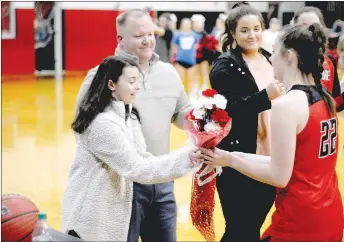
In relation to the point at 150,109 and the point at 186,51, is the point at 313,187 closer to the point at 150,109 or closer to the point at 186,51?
the point at 150,109

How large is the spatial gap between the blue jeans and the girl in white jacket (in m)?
0.32

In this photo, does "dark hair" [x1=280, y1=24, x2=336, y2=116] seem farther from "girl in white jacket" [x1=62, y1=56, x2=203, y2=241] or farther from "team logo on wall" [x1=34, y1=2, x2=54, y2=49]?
"team logo on wall" [x1=34, y1=2, x2=54, y2=49]

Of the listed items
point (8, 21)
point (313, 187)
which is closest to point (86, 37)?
point (8, 21)

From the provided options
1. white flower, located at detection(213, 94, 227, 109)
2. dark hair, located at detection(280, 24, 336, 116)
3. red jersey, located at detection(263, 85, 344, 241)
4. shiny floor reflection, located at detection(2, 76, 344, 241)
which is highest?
dark hair, located at detection(280, 24, 336, 116)

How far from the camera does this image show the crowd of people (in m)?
2.50

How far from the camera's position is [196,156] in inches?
110

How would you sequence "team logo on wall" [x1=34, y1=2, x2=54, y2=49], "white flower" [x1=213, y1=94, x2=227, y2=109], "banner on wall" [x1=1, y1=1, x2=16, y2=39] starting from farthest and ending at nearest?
1. "team logo on wall" [x1=34, y1=2, x2=54, y2=49]
2. "banner on wall" [x1=1, y1=1, x2=16, y2=39]
3. "white flower" [x1=213, y1=94, x2=227, y2=109]

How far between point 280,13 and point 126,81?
19460 mm

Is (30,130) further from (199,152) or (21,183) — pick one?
(199,152)

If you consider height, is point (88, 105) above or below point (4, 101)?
above

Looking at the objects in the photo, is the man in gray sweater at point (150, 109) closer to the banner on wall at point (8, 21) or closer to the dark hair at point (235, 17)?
the dark hair at point (235, 17)

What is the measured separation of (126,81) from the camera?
294 centimetres

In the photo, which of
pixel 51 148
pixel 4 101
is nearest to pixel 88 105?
pixel 51 148

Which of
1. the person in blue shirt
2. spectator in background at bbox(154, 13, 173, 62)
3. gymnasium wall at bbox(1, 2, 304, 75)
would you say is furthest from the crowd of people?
gymnasium wall at bbox(1, 2, 304, 75)
